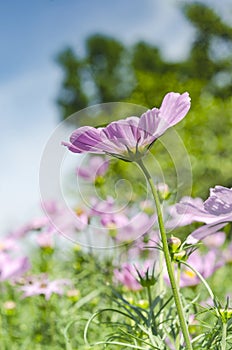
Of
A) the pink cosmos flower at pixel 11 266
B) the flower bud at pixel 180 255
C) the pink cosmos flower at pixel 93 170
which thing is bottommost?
the flower bud at pixel 180 255

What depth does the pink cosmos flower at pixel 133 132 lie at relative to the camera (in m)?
0.49

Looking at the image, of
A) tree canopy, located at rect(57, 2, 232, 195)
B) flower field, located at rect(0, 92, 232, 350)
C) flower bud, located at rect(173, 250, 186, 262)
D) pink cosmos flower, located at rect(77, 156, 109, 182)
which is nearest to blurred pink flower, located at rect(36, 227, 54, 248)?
flower field, located at rect(0, 92, 232, 350)

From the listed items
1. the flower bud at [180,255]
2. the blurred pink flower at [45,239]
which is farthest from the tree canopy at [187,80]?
the flower bud at [180,255]

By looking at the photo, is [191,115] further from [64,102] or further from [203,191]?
[64,102]

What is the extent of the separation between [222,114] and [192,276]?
5.62 m

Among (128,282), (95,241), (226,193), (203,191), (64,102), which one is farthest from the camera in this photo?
(64,102)

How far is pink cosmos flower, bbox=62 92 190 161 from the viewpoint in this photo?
49cm

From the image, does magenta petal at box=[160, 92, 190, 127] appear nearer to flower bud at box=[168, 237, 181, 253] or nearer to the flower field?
the flower field

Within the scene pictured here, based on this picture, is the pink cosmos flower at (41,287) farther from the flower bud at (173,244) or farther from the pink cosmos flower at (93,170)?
the flower bud at (173,244)

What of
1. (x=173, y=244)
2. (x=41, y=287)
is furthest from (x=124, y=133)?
(x=41, y=287)

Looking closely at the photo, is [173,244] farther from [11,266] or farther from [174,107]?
[11,266]

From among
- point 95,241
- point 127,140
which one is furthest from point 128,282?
point 127,140

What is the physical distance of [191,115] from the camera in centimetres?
638

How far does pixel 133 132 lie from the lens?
1.66 feet
